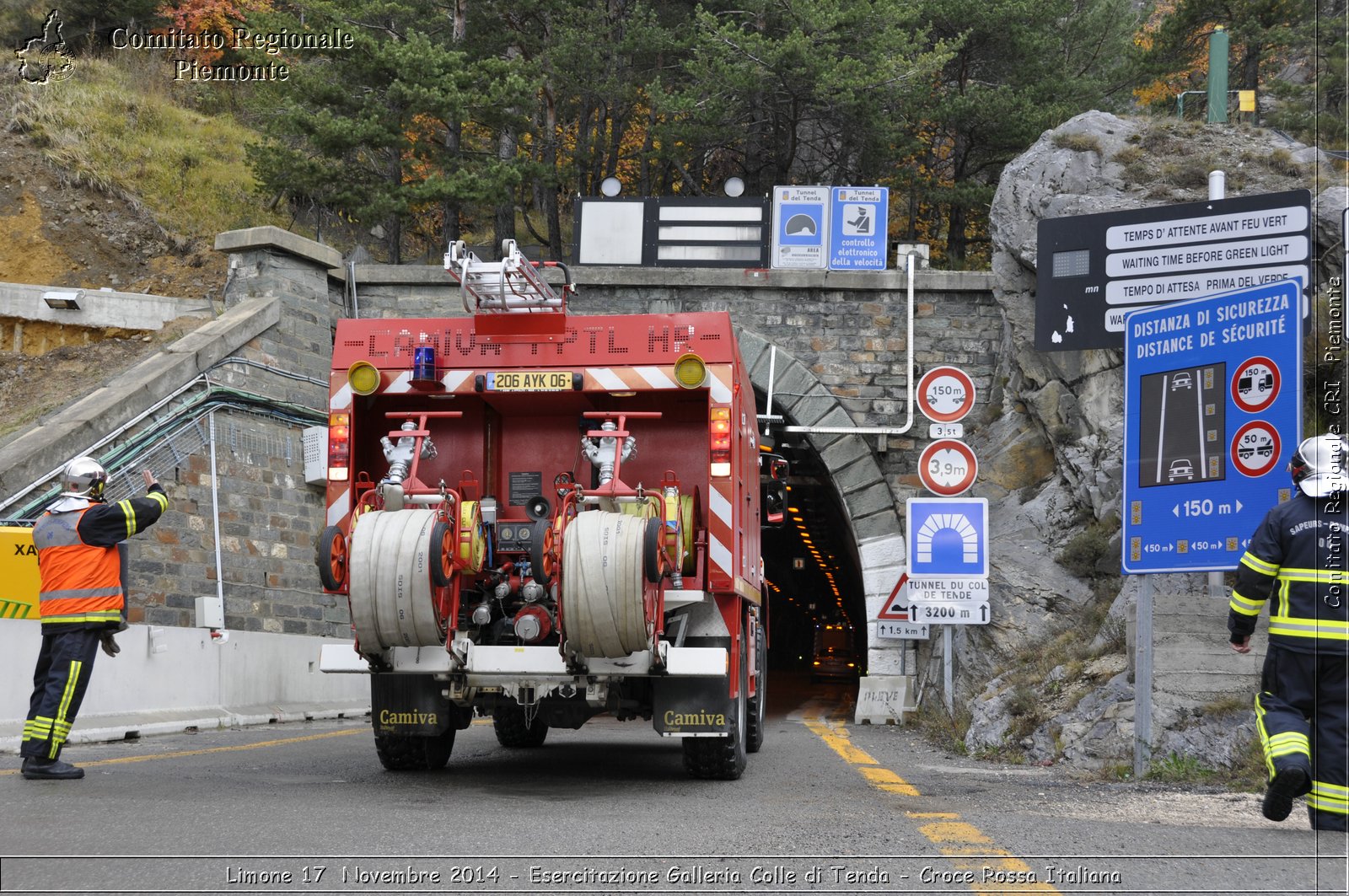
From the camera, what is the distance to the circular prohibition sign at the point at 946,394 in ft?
45.1

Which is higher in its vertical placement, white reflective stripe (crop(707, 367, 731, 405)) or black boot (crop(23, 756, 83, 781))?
white reflective stripe (crop(707, 367, 731, 405))

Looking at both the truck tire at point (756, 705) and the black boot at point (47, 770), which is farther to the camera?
the truck tire at point (756, 705)

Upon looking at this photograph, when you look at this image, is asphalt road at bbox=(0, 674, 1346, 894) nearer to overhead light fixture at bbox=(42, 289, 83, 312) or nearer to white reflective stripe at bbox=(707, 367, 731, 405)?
white reflective stripe at bbox=(707, 367, 731, 405)

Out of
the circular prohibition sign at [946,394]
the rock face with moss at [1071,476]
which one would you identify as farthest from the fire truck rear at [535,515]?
the circular prohibition sign at [946,394]

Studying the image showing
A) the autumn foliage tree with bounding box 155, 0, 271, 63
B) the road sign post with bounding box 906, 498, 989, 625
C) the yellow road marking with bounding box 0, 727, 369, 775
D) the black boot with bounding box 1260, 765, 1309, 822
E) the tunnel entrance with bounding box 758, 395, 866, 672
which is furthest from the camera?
the autumn foliage tree with bounding box 155, 0, 271, 63

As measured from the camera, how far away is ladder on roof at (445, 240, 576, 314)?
8.20 metres

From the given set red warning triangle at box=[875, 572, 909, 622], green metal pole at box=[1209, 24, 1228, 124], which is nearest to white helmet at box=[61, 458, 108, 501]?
red warning triangle at box=[875, 572, 909, 622]

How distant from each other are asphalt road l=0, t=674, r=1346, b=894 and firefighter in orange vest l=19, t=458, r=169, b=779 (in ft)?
1.06

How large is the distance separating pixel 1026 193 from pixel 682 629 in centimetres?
1116

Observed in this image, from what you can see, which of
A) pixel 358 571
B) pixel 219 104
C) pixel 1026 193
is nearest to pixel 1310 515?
pixel 358 571

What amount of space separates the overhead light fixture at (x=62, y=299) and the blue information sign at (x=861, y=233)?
32.2ft

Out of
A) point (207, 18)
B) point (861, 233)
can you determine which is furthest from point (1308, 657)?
point (207, 18)

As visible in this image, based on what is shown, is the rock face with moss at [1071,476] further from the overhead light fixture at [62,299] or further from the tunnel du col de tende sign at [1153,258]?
the overhead light fixture at [62,299]

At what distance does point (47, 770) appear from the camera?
7.55 metres
